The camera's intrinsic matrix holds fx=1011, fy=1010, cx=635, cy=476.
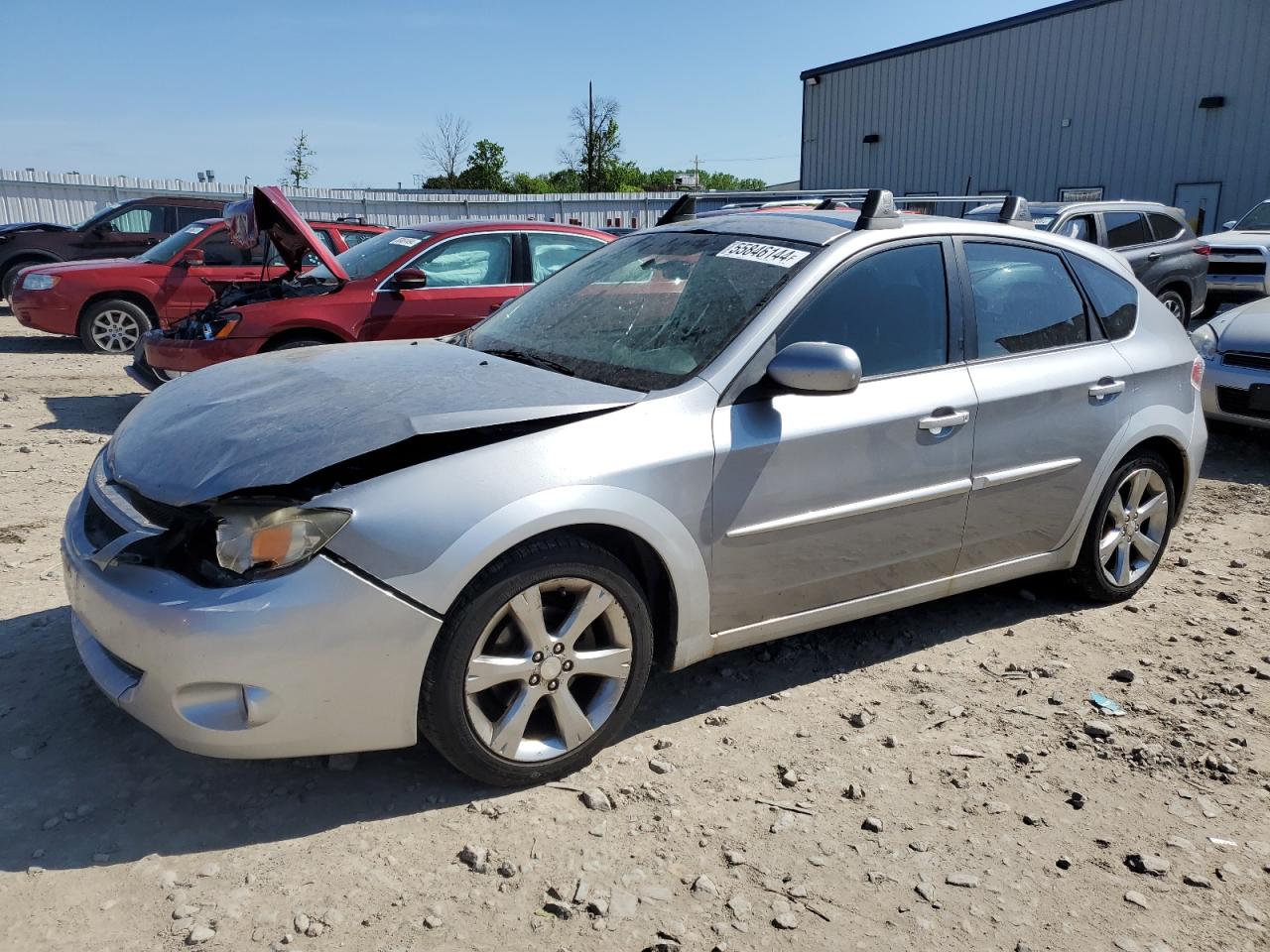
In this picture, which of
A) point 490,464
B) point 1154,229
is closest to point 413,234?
point 490,464

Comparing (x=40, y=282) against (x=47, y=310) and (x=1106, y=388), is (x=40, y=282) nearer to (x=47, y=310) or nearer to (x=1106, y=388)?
(x=47, y=310)

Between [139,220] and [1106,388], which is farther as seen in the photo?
[139,220]

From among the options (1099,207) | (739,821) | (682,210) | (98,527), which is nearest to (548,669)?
(739,821)

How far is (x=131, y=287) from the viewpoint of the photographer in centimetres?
1091

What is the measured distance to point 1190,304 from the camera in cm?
1207

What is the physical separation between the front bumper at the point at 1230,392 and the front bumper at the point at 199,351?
6.90 metres

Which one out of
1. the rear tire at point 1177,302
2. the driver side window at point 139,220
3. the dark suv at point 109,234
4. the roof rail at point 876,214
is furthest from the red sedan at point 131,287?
the rear tire at point 1177,302

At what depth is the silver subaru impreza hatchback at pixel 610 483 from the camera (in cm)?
266

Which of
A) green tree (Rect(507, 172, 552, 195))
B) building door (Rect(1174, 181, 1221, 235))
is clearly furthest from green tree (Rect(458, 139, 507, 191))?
building door (Rect(1174, 181, 1221, 235))

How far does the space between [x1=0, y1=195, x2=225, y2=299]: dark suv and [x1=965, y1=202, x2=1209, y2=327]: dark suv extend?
1052cm

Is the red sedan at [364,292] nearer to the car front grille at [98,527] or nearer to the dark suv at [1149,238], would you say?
the car front grille at [98,527]

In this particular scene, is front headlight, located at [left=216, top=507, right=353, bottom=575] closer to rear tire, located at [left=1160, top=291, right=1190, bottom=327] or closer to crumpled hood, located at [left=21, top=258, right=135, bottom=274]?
crumpled hood, located at [left=21, top=258, right=135, bottom=274]

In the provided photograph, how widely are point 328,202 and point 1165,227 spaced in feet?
63.8

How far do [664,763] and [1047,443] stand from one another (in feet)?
6.68
